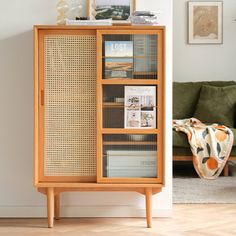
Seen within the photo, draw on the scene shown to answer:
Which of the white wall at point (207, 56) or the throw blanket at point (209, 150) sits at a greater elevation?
the white wall at point (207, 56)

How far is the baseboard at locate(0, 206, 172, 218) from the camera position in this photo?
3.88 meters

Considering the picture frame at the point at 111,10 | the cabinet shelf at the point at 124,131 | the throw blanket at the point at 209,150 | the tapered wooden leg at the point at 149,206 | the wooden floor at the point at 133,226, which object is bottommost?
the wooden floor at the point at 133,226

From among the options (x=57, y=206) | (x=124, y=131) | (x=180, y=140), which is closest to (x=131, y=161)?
(x=124, y=131)

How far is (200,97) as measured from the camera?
6246 mm

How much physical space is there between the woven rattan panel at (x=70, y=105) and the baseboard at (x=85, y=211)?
0.37 meters

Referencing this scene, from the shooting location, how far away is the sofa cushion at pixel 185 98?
6.29m

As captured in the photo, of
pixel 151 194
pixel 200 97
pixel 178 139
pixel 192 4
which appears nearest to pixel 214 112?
pixel 200 97

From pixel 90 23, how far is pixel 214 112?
2780mm

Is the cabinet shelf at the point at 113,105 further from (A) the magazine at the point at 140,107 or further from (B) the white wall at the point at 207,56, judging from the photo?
(B) the white wall at the point at 207,56

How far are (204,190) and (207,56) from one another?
7.55 ft

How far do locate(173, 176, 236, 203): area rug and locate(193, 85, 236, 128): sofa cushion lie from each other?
28.6 inches

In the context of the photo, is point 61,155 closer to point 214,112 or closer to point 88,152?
point 88,152

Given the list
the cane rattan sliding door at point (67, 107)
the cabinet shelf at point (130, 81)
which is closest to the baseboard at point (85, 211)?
the cane rattan sliding door at point (67, 107)

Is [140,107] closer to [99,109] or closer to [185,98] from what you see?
[99,109]
